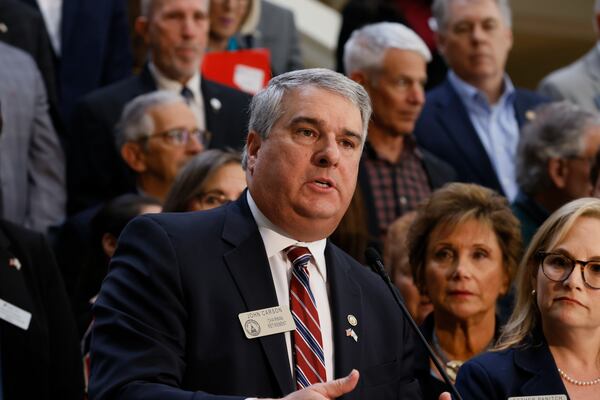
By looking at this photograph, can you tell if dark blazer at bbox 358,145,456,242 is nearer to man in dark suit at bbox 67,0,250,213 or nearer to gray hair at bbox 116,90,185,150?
man in dark suit at bbox 67,0,250,213

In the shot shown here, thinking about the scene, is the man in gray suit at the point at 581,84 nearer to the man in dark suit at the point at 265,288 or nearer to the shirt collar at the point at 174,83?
the shirt collar at the point at 174,83

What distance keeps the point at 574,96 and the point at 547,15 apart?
391cm


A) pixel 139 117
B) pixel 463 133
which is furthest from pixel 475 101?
pixel 139 117

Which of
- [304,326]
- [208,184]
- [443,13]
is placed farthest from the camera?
[443,13]

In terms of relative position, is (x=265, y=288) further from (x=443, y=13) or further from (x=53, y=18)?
(x=443, y=13)

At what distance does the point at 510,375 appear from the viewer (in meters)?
3.40

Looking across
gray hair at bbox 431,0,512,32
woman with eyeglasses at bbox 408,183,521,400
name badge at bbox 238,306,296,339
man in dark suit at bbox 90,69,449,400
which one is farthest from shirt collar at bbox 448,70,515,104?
name badge at bbox 238,306,296,339

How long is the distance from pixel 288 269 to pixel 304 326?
165 millimetres

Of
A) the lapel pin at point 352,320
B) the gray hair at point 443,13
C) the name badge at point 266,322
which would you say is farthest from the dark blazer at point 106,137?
the name badge at point 266,322

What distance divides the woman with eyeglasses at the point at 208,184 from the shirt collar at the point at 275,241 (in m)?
1.35

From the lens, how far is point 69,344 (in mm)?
4426

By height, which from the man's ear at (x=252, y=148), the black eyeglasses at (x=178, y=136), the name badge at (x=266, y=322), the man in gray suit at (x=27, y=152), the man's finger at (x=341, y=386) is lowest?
the man in gray suit at (x=27, y=152)

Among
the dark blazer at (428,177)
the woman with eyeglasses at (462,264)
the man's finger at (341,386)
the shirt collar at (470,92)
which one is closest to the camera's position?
the man's finger at (341,386)

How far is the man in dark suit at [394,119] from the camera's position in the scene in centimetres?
568
